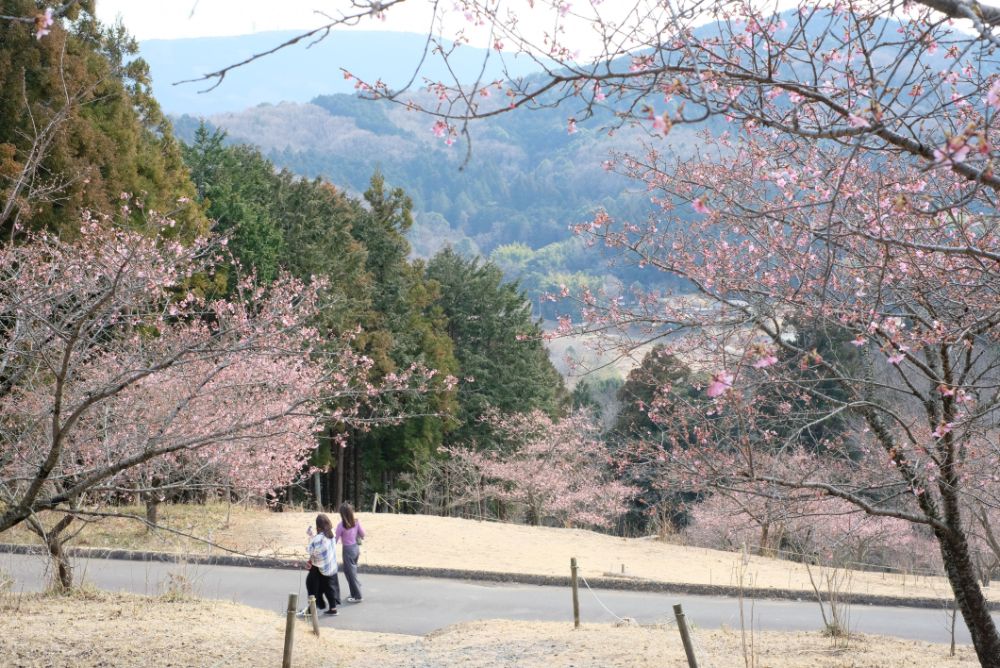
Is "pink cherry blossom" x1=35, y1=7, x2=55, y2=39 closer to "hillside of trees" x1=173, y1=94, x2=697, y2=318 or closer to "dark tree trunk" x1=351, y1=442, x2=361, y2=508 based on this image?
"dark tree trunk" x1=351, y1=442, x2=361, y2=508

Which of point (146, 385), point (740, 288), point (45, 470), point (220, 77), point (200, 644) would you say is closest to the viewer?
point (220, 77)

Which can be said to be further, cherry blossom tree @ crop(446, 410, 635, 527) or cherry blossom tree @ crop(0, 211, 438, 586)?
cherry blossom tree @ crop(446, 410, 635, 527)

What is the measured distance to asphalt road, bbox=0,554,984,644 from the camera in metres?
11.8

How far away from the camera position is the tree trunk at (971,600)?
22.3 feet

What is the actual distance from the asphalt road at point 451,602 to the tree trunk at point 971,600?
4.68m

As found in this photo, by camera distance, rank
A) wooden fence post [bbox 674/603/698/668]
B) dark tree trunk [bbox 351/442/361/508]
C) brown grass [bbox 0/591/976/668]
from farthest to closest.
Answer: dark tree trunk [bbox 351/442/361/508], brown grass [bbox 0/591/976/668], wooden fence post [bbox 674/603/698/668]

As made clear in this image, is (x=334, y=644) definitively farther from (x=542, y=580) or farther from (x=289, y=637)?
(x=542, y=580)

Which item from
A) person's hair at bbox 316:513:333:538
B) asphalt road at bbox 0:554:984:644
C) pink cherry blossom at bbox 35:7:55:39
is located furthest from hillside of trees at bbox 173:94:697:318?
pink cherry blossom at bbox 35:7:55:39

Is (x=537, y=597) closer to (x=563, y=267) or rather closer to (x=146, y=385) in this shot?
(x=146, y=385)

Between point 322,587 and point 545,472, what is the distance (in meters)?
23.0

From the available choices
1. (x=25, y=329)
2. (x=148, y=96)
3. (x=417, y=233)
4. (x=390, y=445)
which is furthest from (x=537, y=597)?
(x=417, y=233)

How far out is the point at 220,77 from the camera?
3.64 m

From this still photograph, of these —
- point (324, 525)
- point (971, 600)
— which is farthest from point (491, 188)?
point (971, 600)

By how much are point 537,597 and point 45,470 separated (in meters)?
9.77
